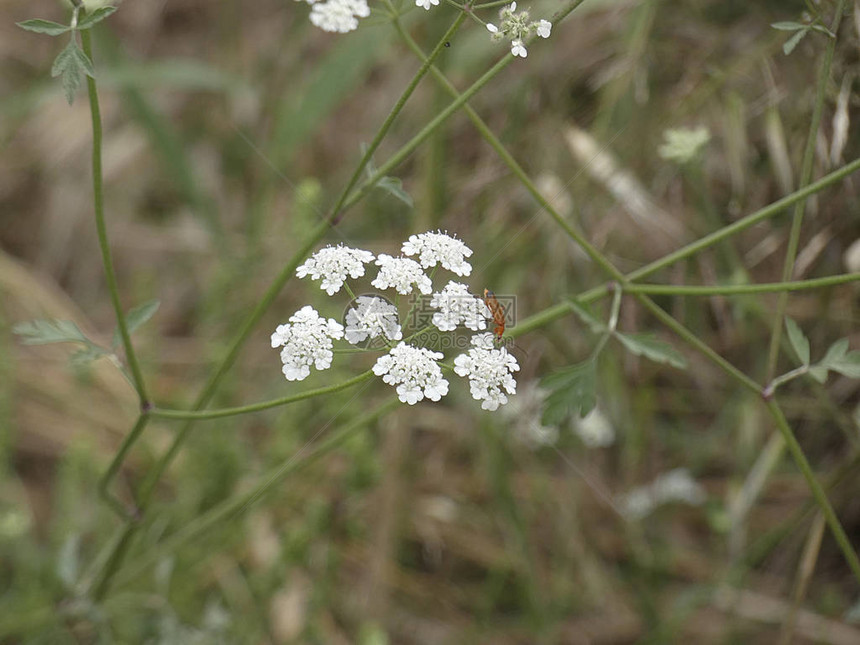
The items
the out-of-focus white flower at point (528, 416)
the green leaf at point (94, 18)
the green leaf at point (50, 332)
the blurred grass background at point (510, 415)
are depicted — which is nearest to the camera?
the green leaf at point (94, 18)

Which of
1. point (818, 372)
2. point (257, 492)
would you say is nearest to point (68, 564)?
point (257, 492)

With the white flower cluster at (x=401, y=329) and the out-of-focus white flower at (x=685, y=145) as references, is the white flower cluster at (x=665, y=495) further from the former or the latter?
the white flower cluster at (x=401, y=329)

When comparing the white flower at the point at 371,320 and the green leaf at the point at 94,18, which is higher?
the green leaf at the point at 94,18

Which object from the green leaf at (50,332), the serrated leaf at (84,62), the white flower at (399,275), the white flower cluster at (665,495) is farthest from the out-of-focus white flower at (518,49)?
the white flower cluster at (665,495)

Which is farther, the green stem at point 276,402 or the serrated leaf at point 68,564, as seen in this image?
the serrated leaf at point 68,564

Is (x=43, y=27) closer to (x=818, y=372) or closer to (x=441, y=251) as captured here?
(x=441, y=251)

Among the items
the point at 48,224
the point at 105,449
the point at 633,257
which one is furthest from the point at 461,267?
the point at 48,224

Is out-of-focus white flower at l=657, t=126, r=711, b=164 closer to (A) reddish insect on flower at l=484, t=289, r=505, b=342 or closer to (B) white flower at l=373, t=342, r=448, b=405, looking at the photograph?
(A) reddish insect on flower at l=484, t=289, r=505, b=342

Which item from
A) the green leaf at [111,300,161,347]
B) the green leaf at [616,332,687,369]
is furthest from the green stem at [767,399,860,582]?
the green leaf at [111,300,161,347]
